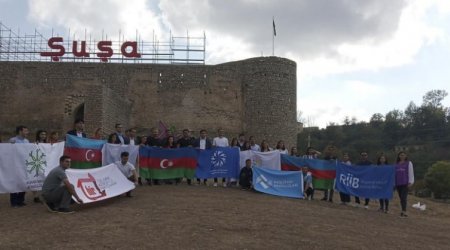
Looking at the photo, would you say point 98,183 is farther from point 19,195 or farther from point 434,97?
point 434,97

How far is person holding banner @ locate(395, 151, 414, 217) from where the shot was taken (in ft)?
41.1

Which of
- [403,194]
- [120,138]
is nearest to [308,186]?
[403,194]

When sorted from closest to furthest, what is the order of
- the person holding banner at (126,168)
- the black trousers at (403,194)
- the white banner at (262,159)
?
1. the person holding banner at (126,168)
2. the black trousers at (403,194)
3. the white banner at (262,159)

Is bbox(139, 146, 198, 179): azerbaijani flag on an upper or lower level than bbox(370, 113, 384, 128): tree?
lower

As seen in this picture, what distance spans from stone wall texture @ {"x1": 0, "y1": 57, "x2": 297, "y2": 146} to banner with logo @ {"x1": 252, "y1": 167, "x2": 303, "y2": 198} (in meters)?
15.9

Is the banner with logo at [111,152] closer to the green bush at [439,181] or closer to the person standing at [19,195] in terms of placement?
the person standing at [19,195]

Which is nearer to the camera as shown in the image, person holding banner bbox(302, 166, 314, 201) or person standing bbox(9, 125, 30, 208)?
person standing bbox(9, 125, 30, 208)

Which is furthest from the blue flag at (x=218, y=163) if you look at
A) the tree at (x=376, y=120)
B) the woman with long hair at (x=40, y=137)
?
the tree at (x=376, y=120)

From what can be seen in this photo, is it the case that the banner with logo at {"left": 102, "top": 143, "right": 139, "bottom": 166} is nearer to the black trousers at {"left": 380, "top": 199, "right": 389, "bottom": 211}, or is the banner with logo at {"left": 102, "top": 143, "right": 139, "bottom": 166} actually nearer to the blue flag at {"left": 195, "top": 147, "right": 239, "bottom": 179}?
the blue flag at {"left": 195, "top": 147, "right": 239, "bottom": 179}

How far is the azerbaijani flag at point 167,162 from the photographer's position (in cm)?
1322

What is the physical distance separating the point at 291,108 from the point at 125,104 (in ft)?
32.8

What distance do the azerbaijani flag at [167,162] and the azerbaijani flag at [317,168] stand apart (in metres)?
2.68

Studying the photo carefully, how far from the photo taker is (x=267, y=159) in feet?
47.1

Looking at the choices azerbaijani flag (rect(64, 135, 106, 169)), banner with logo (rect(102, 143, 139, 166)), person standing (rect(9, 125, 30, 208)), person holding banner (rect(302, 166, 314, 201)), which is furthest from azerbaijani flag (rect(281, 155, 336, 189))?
person standing (rect(9, 125, 30, 208))
